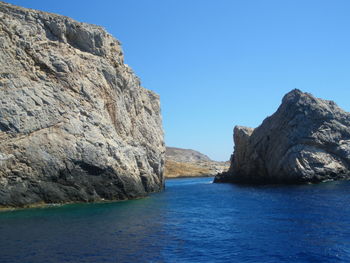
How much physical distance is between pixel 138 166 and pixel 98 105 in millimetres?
13492

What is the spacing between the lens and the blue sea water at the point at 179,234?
23.6 m

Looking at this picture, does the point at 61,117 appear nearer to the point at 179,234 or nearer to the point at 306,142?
the point at 179,234

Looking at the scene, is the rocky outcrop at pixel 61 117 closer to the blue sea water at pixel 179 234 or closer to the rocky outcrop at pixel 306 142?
the blue sea water at pixel 179 234

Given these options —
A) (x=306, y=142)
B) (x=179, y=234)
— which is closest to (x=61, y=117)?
(x=179, y=234)

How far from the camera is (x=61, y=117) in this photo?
52.0 metres

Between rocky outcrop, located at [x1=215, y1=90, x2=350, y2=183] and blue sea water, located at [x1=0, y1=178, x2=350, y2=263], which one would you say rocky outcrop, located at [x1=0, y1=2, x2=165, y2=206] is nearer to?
blue sea water, located at [x1=0, y1=178, x2=350, y2=263]

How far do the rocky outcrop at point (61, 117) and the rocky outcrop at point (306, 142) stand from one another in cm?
3639

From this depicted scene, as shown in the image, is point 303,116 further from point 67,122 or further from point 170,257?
point 170,257

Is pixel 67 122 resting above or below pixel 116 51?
below

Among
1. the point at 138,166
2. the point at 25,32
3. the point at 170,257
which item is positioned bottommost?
the point at 170,257

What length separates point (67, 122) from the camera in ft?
171

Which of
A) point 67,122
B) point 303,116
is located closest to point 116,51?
point 67,122

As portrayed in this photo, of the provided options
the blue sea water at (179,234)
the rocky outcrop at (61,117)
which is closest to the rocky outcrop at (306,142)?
the blue sea water at (179,234)

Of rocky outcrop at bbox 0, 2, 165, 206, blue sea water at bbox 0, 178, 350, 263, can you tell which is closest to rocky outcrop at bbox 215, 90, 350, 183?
blue sea water at bbox 0, 178, 350, 263
